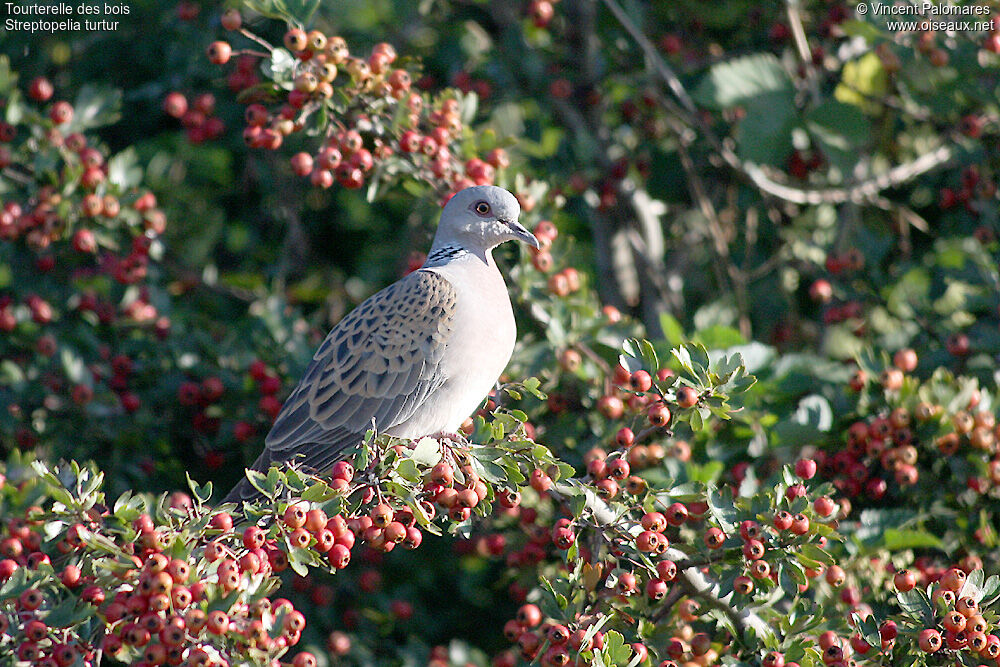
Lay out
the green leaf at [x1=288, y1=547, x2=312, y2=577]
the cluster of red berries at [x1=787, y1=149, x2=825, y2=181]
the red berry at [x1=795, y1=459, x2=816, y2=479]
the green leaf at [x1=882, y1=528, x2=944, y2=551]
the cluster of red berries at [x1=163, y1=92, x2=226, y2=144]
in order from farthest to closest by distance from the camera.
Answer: the cluster of red berries at [x1=787, y1=149, x2=825, y2=181] → the cluster of red berries at [x1=163, y1=92, x2=226, y2=144] → the green leaf at [x1=882, y1=528, x2=944, y2=551] → the red berry at [x1=795, y1=459, x2=816, y2=479] → the green leaf at [x1=288, y1=547, x2=312, y2=577]

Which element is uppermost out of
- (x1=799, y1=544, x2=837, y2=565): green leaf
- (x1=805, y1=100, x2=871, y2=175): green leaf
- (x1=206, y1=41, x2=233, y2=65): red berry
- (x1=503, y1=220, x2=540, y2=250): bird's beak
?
(x1=206, y1=41, x2=233, y2=65): red berry

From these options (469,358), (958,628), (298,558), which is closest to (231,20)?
(469,358)

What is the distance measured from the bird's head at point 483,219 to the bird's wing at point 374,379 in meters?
0.17

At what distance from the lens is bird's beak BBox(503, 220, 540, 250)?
3.01 meters

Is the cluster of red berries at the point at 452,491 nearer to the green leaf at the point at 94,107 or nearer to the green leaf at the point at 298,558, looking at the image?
the green leaf at the point at 298,558

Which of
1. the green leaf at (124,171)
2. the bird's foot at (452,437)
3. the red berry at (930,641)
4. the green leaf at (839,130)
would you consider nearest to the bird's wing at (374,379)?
the bird's foot at (452,437)

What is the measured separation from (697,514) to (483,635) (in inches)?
66.0

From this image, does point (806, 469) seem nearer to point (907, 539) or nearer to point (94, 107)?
point (907, 539)

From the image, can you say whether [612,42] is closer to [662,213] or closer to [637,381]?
[662,213]

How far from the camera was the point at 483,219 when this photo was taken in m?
3.08

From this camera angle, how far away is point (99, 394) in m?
3.41

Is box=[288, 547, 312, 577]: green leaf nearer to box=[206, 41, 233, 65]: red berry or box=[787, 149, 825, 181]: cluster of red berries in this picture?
box=[206, 41, 233, 65]: red berry

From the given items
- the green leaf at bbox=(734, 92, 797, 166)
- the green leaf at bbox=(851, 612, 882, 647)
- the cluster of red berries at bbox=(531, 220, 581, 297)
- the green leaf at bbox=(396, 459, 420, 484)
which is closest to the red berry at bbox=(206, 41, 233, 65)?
Answer: the cluster of red berries at bbox=(531, 220, 581, 297)

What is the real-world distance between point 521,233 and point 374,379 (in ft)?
2.04
